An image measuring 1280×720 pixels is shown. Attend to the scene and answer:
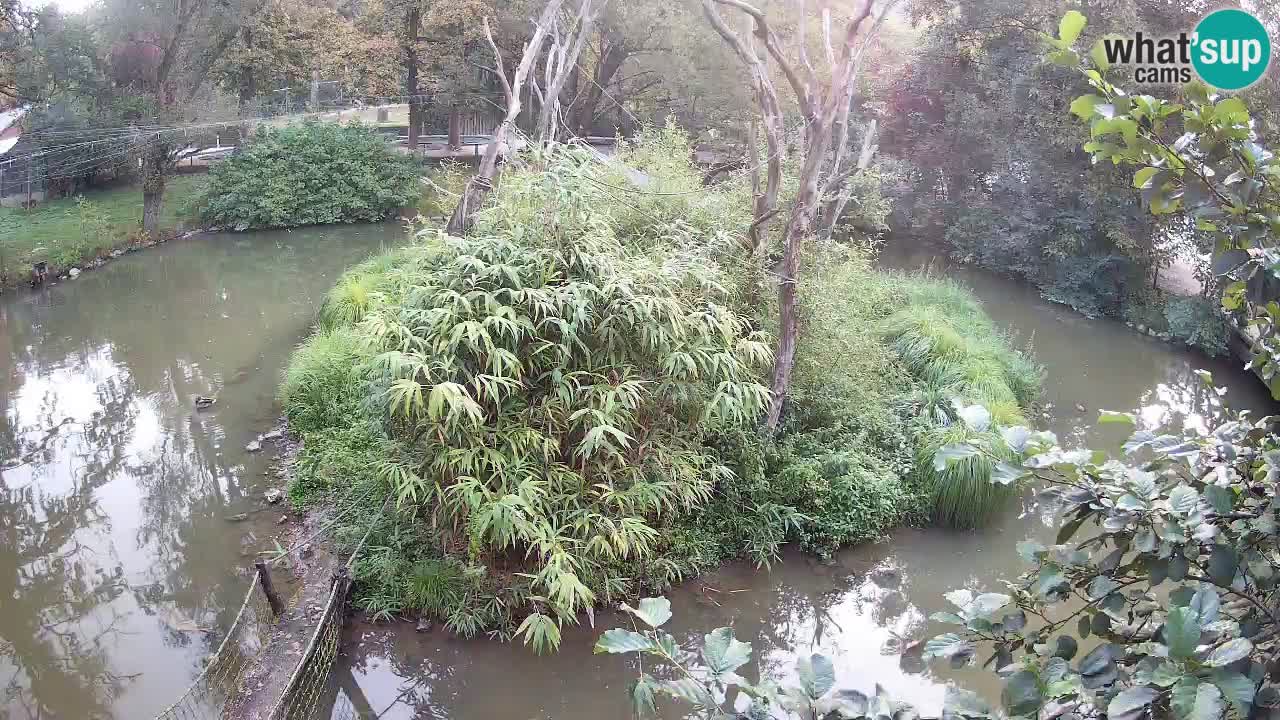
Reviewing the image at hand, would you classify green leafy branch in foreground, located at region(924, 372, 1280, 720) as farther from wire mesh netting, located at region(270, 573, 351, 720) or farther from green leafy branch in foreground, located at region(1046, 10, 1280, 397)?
wire mesh netting, located at region(270, 573, 351, 720)

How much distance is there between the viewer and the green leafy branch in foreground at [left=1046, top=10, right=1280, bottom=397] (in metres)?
1.21

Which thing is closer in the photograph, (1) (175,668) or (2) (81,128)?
(1) (175,668)

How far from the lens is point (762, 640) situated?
4625 mm

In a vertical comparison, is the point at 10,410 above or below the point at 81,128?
below

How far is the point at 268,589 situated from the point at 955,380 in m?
5.12

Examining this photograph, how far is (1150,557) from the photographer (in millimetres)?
1278

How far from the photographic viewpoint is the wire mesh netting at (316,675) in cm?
379

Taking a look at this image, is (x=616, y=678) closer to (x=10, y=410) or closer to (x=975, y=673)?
(x=975, y=673)

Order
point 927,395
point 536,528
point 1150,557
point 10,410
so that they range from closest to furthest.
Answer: point 1150,557 → point 536,528 → point 927,395 → point 10,410

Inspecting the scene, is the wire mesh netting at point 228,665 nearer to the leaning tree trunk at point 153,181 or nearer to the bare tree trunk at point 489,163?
the bare tree trunk at point 489,163

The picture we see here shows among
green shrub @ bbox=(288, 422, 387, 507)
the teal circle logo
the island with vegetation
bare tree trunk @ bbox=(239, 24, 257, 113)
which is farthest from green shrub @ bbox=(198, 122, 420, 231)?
the teal circle logo

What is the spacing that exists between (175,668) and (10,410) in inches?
170

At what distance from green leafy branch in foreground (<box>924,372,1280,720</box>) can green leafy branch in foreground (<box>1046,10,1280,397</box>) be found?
19cm

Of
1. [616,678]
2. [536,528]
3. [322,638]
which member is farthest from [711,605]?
[322,638]
